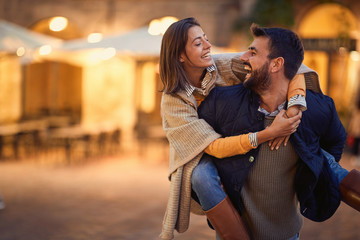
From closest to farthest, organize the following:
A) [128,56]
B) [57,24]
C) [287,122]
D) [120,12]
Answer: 1. [287,122]
2. [128,56]
3. [120,12]
4. [57,24]

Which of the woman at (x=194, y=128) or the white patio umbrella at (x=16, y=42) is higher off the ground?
the white patio umbrella at (x=16, y=42)

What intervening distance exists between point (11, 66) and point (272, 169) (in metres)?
15.0

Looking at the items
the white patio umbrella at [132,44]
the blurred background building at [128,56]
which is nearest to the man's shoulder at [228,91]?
the white patio umbrella at [132,44]

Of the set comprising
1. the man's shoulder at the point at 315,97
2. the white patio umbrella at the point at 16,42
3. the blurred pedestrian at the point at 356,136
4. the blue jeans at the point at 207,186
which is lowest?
the blurred pedestrian at the point at 356,136

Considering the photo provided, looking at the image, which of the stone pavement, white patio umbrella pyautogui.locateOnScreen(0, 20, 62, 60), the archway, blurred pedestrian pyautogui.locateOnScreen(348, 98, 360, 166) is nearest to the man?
the stone pavement

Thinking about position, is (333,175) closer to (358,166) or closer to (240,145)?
(240,145)

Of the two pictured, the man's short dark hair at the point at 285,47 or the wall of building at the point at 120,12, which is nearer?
the man's short dark hair at the point at 285,47

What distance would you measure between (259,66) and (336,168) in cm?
68

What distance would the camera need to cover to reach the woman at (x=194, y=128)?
228 centimetres

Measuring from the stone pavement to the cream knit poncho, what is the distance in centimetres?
289

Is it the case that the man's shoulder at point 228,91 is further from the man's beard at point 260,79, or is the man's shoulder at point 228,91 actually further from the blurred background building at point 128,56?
the blurred background building at point 128,56

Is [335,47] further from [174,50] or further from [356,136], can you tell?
[174,50]

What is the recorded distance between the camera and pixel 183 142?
244 cm

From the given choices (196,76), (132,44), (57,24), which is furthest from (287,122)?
(57,24)
